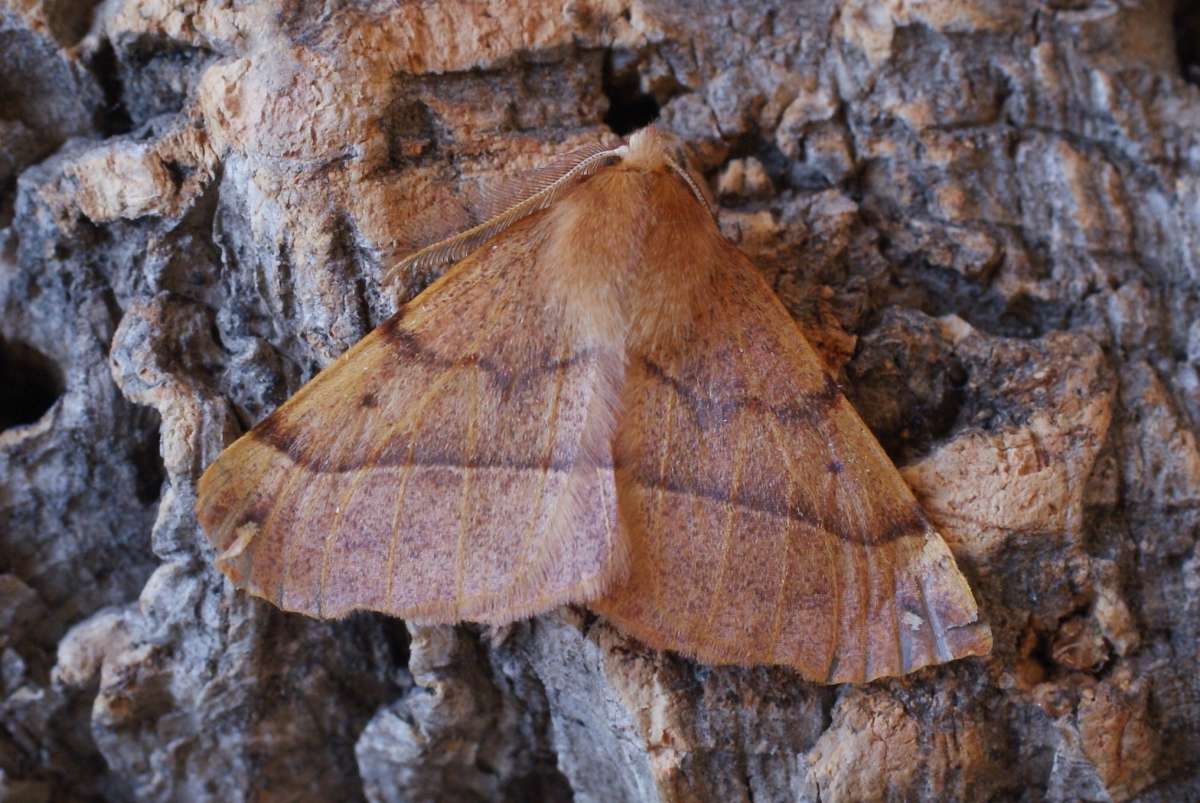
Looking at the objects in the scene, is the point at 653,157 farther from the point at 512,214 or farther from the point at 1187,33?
the point at 1187,33

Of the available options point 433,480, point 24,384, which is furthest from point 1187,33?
point 24,384

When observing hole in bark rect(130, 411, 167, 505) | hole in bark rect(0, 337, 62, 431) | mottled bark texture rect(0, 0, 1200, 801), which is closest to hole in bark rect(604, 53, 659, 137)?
mottled bark texture rect(0, 0, 1200, 801)

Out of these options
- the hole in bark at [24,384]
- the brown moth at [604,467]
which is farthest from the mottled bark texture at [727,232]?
the brown moth at [604,467]

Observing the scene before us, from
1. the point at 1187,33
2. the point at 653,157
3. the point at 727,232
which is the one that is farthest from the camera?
the point at 1187,33

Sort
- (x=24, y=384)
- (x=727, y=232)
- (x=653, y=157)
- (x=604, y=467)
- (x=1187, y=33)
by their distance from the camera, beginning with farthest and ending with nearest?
(x=1187, y=33) → (x=24, y=384) → (x=727, y=232) → (x=653, y=157) → (x=604, y=467)

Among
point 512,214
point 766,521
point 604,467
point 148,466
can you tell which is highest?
point 512,214

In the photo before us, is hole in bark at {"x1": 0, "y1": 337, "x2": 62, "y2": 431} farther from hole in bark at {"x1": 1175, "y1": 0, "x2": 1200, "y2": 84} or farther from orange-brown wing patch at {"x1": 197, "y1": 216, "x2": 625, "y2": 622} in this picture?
hole in bark at {"x1": 1175, "y1": 0, "x2": 1200, "y2": 84}

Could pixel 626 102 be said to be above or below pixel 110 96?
below

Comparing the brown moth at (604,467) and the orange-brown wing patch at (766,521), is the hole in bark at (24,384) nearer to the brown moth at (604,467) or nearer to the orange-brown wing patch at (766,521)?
the brown moth at (604,467)
